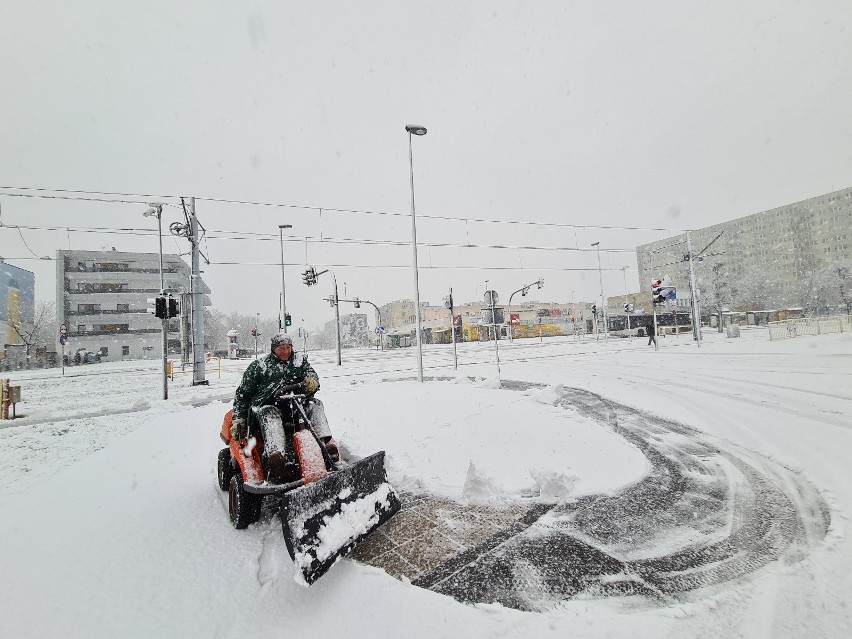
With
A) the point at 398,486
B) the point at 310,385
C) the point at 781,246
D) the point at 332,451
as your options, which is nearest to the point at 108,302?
the point at 310,385

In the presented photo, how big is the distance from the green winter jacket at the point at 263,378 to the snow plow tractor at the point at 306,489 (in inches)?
4.6

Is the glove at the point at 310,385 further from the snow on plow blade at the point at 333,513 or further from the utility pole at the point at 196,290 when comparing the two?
the utility pole at the point at 196,290

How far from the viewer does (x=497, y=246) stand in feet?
70.4

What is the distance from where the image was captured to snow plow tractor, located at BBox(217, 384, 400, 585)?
2363mm

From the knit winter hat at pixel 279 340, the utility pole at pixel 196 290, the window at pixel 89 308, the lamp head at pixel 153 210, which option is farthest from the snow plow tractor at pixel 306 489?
the window at pixel 89 308

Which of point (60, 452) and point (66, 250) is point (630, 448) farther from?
point (66, 250)

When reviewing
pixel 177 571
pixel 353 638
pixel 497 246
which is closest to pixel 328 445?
pixel 177 571

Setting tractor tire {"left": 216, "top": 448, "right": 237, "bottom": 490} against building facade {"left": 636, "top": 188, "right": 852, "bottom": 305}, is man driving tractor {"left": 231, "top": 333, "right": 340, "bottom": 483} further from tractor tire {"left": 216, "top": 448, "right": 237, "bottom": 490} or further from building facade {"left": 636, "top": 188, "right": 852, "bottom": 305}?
building facade {"left": 636, "top": 188, "right": 852, "bottom": 305}

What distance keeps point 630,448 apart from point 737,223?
82224 mm

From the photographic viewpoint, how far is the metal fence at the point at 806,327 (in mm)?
20733

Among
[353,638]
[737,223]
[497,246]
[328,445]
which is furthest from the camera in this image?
[737,223]

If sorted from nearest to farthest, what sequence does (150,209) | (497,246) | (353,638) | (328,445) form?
(353,638) < (328,445) < (150,209) < (497,246)

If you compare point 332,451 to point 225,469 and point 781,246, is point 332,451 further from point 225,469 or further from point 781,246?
point 781,246

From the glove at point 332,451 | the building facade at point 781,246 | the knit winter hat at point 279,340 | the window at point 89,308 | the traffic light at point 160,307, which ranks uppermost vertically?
the building facade at point 781,246
